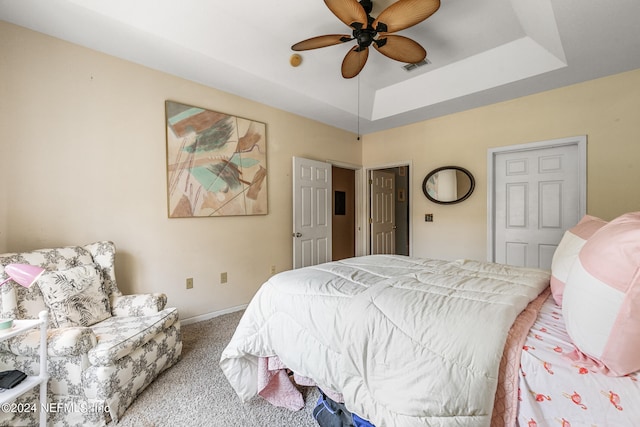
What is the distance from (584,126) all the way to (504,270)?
7.42 ft

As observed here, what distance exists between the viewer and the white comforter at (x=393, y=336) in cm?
86

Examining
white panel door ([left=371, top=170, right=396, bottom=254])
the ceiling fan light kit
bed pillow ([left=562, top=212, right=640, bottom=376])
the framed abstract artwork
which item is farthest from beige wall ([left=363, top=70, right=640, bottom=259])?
Result: bed pillow ([left=562, top=212, right=640, bottom=376])

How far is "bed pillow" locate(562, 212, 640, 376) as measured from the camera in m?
0.69

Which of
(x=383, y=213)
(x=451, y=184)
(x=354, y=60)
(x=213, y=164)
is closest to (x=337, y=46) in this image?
(x=354, y=60)

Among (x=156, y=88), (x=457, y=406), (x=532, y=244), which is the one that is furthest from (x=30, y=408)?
(x=532, y=244)

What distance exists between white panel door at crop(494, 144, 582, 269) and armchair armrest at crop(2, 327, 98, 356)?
13.1ft

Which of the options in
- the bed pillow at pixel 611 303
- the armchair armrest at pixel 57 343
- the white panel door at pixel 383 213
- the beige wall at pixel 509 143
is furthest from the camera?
the white panel door at pixel 383 213

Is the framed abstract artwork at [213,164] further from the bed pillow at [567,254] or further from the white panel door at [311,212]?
the bed pillow at [567,254]

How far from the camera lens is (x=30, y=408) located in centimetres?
140

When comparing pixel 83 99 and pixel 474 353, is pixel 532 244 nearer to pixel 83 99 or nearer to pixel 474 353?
pixel 474 353

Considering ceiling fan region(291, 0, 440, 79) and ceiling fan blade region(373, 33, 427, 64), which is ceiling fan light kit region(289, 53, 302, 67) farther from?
ceiling fan blade region(373, 33, 427, 64)

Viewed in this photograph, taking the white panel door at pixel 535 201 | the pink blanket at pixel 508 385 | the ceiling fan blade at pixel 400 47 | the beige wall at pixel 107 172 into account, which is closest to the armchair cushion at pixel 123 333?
the beige wall at pixel 107 172

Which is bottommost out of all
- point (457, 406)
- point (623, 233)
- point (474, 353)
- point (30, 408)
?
point (30, 408)

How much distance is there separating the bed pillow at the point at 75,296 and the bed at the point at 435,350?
102cm
